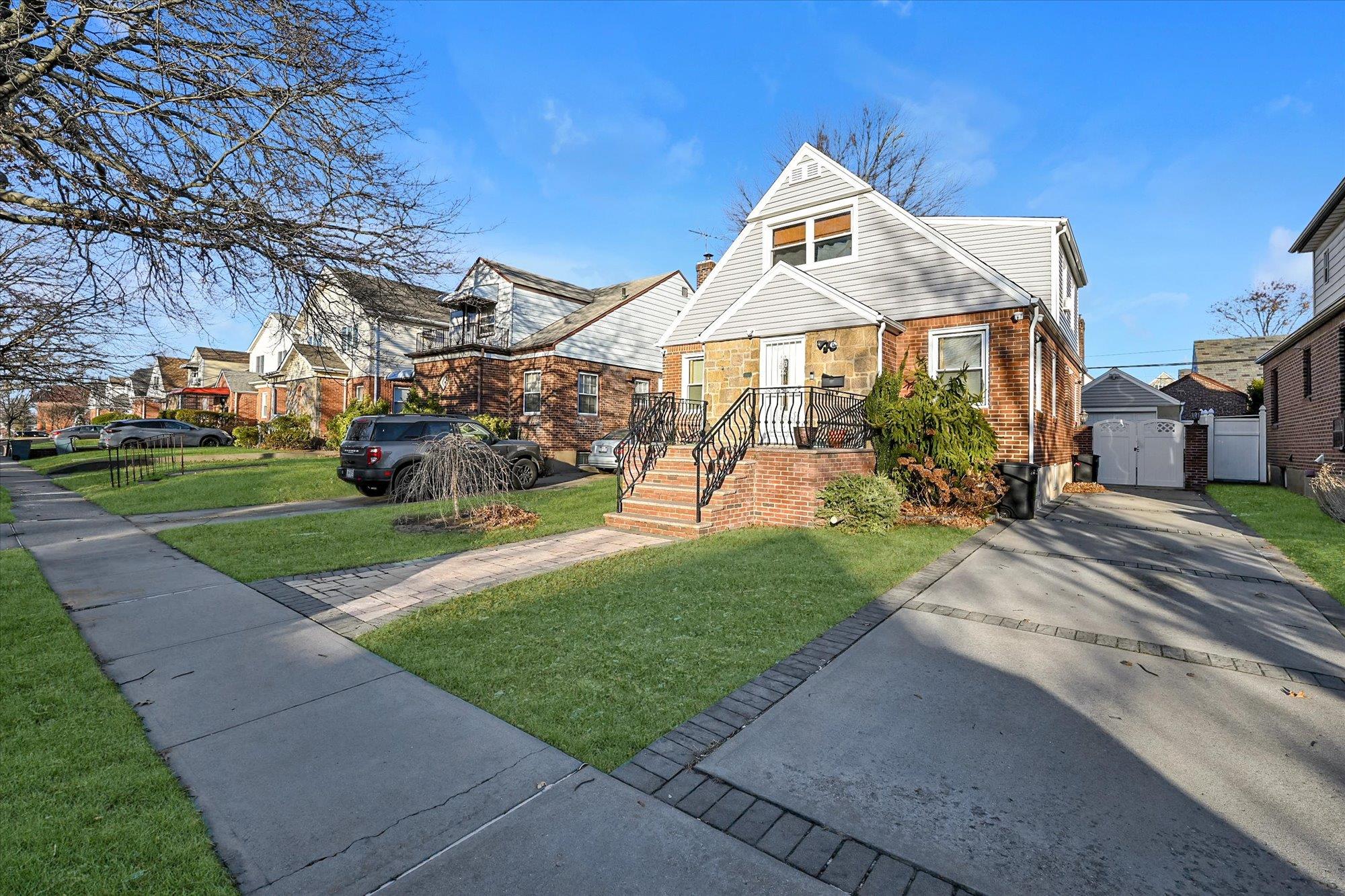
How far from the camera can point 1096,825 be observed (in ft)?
8.05

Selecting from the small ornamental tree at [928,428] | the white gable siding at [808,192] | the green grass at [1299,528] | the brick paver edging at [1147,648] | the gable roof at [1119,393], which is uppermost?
the white gable siding at [808,192]

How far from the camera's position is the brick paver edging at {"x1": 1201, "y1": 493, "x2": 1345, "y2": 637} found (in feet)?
16.9

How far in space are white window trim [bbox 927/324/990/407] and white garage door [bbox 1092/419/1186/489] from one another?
826 centimetres

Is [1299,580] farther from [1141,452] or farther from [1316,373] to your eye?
[1141,452]

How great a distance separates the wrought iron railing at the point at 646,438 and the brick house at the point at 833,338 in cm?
15

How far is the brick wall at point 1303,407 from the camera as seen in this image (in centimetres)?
1280

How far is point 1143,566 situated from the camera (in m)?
7.02

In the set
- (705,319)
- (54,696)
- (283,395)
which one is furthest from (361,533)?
(283,395)

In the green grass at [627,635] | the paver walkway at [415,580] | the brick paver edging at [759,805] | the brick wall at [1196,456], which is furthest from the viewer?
the brick wall at [1196,456]

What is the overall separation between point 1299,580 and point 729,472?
21.9 feet

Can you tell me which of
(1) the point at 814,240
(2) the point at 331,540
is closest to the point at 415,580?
(2) the point at 331,540

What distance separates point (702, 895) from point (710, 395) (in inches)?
510

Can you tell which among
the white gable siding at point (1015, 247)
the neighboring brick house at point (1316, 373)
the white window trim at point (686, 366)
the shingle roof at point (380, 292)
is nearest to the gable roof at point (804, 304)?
the white window trim at point (686, 366)

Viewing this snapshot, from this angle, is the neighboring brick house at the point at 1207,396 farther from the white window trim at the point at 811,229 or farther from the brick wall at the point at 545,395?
the brick wall at the point at 545,395
